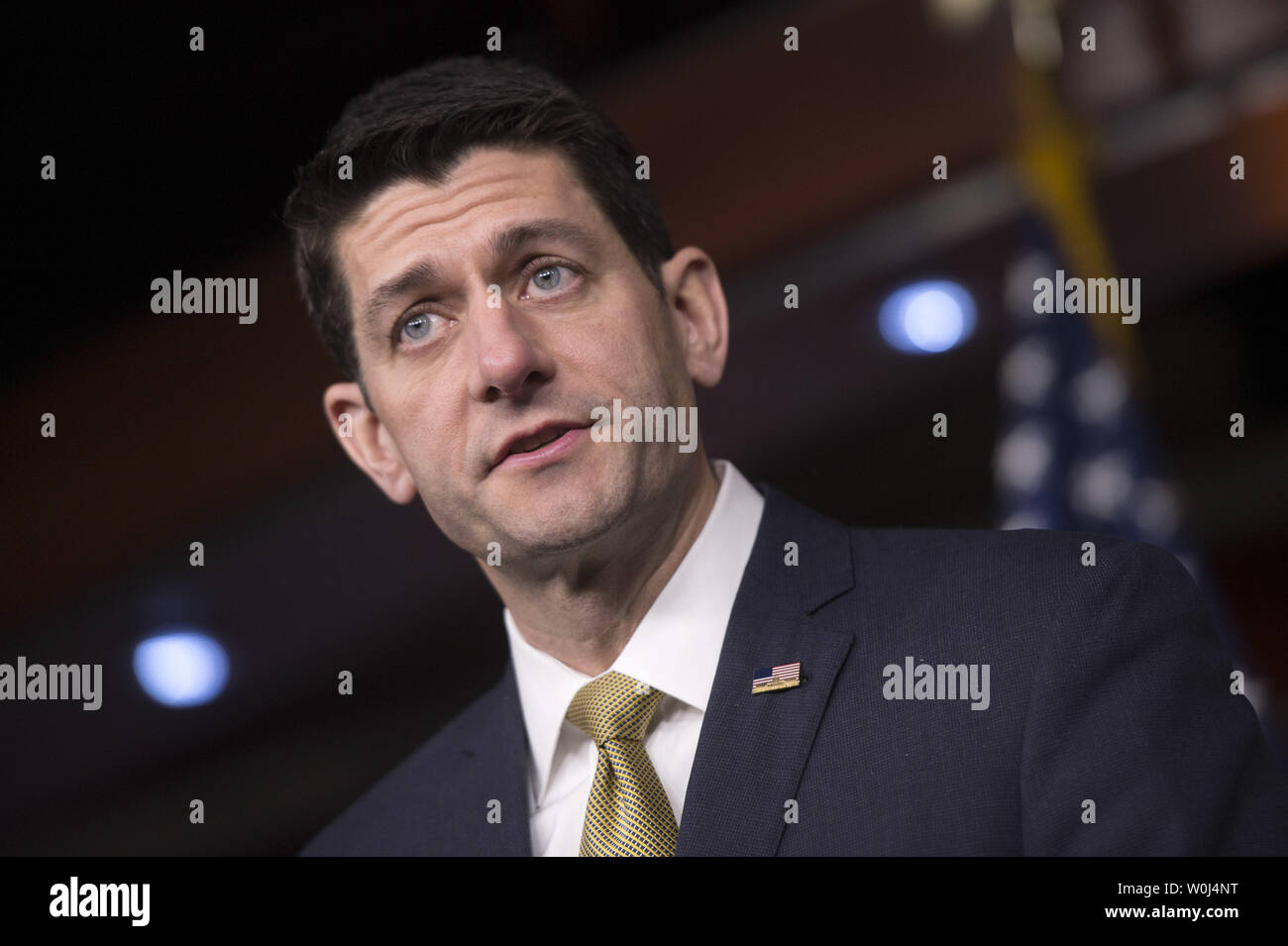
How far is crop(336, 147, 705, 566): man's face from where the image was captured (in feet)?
6.77

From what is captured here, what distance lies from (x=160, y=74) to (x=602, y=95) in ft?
3.48

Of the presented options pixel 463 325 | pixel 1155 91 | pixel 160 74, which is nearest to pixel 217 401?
pixel 160 74

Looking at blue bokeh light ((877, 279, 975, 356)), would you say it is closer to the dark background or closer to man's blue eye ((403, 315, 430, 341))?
the dark background

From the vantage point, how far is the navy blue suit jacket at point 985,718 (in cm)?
175

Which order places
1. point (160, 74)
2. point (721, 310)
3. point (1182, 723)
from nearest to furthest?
point (1182, 723) < point (721, 310) < point (160, 74)

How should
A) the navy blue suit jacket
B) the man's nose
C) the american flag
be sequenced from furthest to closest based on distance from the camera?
1. the american flag
2. the man's nose
3. the navy blue suit jacket

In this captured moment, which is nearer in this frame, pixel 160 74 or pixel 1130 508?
pixel 160 74

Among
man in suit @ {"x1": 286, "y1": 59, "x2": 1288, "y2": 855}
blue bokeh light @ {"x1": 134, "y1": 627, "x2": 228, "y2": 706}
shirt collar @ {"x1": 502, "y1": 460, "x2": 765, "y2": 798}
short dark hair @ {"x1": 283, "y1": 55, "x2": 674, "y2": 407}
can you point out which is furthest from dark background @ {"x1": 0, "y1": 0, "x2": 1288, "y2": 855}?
shirt collar @ {"x1": 502, "y1": 460, "x2": 765, "y2": 798}

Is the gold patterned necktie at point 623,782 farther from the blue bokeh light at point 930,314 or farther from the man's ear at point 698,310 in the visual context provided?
the blue bokeh light at point 930,314

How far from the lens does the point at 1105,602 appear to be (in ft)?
6.03

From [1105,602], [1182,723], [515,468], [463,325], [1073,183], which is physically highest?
[1073,183]

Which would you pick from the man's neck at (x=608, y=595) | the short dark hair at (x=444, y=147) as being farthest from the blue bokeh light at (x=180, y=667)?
the man's neck at (x=608, y=595)

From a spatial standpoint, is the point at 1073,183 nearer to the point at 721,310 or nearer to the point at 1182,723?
the point at 721,310

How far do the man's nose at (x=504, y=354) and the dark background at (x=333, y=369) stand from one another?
3.07ft
